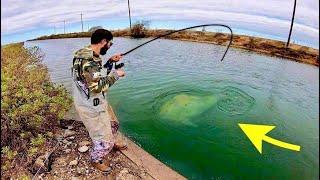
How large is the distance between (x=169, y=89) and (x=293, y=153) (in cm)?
528

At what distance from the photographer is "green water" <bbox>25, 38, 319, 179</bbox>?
634cm

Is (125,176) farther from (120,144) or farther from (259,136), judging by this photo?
(259,136)

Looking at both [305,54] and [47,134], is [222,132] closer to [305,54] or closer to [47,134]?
[47,134]

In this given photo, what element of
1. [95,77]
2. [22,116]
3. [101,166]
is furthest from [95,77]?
[22,116]

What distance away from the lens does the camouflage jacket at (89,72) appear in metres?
4.12

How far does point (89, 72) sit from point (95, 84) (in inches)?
6.4

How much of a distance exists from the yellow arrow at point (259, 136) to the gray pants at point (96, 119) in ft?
11.3

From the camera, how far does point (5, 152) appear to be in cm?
507

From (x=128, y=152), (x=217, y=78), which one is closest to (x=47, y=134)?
(x=128, y=152)

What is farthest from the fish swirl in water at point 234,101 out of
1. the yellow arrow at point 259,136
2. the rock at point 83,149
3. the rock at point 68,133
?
the rock at point 83,149

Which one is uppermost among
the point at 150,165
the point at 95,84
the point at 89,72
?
the point at 89,72

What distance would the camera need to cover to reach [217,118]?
28.2 feet

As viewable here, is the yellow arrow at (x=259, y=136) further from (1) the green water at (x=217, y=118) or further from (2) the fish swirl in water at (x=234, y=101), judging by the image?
(2) the fish swirl in water at (x=234, y=101)

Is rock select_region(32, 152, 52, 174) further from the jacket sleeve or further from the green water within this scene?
the green water
